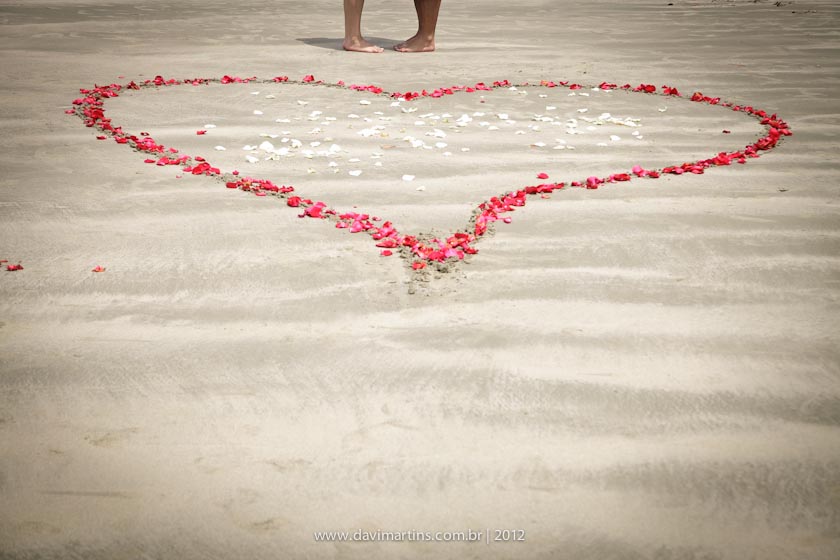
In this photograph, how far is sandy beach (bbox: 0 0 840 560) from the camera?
5.71 feet

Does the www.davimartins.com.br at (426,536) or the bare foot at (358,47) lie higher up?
the bare foot at (358,47)

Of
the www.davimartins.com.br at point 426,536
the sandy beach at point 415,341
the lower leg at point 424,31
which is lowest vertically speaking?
the www.davimartins.com.br at point 426,536

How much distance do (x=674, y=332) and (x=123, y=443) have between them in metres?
1.80

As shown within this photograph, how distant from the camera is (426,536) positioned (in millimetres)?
1687

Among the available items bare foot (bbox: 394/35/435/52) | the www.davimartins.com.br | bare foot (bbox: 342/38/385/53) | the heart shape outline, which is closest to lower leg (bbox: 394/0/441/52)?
bare foot (bbox: 394/35/435/52)

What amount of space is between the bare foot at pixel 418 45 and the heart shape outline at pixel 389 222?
177cm

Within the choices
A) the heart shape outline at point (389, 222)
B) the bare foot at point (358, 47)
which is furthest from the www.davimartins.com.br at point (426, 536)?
the bare foot at point (358, 47)

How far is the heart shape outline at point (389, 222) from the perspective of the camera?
3154mm

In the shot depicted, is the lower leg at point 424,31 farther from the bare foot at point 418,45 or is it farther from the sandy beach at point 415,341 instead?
the sandy beach at point 415,341

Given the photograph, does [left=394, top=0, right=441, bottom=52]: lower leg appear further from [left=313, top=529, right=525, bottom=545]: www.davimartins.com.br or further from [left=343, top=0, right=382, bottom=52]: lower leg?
[left=313, top=529, right=525, bottom=545]: www.davimartins.com.br

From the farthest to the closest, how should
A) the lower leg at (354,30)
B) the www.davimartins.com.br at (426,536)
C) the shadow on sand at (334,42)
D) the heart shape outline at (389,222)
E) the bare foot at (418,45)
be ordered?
the shadow on sand at (334,42) → the bare foot at (418,45) → the lower leg at (354,30) → the heart shape outline at (389,222) → the www.davimartins.com.br at (426,536)

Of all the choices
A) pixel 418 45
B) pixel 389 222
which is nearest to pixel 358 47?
pixel 418 45

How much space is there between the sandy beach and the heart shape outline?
0.19 feet

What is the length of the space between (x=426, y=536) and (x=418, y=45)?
6.85m
